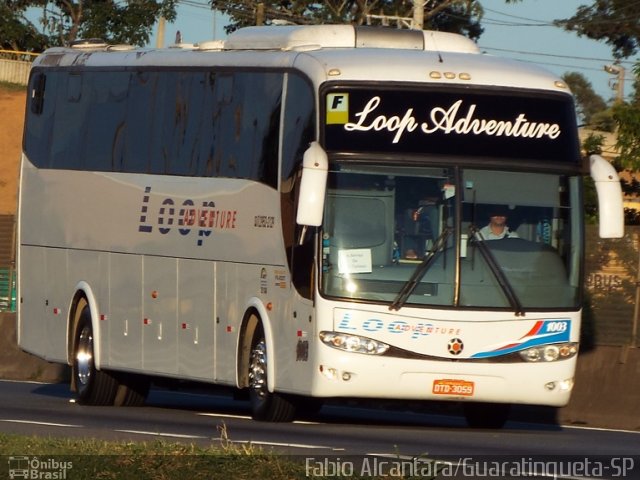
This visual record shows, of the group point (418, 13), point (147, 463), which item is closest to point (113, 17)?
point (418, 13)

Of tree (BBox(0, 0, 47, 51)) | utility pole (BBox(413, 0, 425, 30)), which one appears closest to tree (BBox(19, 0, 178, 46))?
tree (BBox(0, 0, 47, 51))

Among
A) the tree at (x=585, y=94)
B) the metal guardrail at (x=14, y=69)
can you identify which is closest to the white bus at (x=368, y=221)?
the metal guardrail at (x=14, y=69)

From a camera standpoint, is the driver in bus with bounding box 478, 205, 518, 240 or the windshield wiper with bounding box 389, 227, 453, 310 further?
the driver in bus with bounding box 478, 205, 518, 240

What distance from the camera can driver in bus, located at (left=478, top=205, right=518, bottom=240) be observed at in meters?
15.9

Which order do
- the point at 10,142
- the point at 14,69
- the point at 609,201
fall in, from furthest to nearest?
the point at 14,69, the point at 10,142, the point at 609,201

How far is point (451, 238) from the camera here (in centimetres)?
1574

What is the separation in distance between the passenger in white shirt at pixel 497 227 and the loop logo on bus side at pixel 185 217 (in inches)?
116

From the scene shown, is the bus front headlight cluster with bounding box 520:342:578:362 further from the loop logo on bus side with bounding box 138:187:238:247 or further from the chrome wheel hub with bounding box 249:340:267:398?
the loop logo on bus side with bounding box 138:187:238:247

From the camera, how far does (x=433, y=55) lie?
55.4 ft

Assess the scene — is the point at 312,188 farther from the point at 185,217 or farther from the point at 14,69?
the point at 14,69

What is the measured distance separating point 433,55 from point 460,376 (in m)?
3.28

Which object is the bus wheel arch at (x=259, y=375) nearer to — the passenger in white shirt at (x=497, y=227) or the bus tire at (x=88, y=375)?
the passenger in white shirt at (x=497, y=227)

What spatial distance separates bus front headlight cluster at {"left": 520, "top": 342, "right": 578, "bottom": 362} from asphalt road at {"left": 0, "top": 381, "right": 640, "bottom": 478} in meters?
0.71

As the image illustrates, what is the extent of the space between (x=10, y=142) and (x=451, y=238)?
2499 inches
